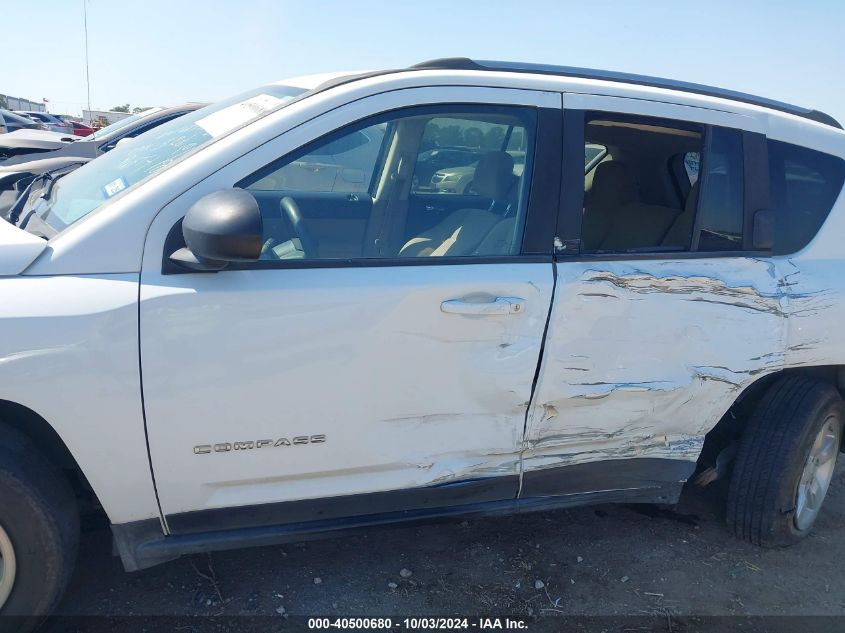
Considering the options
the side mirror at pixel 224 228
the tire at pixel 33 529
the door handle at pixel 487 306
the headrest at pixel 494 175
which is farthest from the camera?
the headrest at pixel 494 175

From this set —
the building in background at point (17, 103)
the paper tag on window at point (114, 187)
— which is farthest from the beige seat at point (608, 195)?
the building in background at point (17, 103)

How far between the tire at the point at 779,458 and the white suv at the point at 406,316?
0.05 ft

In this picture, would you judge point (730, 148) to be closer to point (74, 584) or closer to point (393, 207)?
point (393, 207)

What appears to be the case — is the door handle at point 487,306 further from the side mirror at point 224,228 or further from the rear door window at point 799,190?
the rear door window at point 799,190

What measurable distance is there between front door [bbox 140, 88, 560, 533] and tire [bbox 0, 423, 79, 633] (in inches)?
12.7

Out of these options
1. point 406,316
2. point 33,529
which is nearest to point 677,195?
point 406,316

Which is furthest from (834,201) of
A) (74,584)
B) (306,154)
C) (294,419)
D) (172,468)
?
(74,584)

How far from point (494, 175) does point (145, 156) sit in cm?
136

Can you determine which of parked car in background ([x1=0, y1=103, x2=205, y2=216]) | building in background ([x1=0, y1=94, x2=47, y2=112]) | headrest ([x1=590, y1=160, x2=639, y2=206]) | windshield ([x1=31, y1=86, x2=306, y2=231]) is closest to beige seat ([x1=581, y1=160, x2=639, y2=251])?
headrest ([x1=590, y1=160, x2=639, y2=206])

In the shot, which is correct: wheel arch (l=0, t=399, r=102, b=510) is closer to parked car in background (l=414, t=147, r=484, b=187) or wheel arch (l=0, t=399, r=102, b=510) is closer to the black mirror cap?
the black mirror cap

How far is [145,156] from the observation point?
8.99 feet

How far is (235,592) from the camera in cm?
275

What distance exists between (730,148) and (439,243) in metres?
1.30

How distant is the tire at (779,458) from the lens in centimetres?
312
